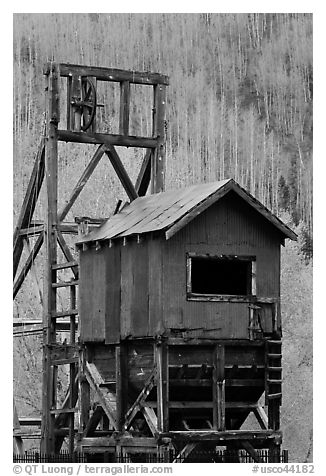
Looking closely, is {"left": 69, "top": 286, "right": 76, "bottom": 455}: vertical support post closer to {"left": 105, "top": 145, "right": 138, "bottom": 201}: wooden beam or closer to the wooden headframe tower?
the wooden headframe tower

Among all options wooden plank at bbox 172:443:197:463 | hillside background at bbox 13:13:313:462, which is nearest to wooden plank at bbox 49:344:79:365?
wooden plank at bbox 172:443:197:463

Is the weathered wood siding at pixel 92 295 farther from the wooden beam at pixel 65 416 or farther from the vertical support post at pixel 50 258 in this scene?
the wooden beam at pixel 65 416

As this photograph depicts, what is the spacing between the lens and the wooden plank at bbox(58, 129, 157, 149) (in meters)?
37.3

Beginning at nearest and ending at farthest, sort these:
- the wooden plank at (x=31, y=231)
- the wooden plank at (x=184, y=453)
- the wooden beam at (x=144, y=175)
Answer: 1. the wooden plank at (x=184, y=453)
2. the wooden plank at (x=31, y=231)
3. the wooden beam at (x=144, y=175)

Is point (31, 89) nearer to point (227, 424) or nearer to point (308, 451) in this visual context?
point (308, 451)

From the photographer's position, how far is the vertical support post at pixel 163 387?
1198 inches

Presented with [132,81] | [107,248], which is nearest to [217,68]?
[132,81]

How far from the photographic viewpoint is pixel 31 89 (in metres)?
49.0

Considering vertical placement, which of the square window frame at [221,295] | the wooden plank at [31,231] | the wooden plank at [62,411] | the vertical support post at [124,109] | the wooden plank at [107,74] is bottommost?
the wooden plank at [62,411]

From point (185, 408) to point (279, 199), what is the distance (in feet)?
82.1

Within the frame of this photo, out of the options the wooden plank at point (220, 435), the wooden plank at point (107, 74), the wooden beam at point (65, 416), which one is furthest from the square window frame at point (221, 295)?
the wooden plank at point (107, 74)

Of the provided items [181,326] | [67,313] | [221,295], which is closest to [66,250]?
[67,313]

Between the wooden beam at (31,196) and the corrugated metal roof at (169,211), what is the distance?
463 centimetres

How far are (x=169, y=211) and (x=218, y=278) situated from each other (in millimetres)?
3538
